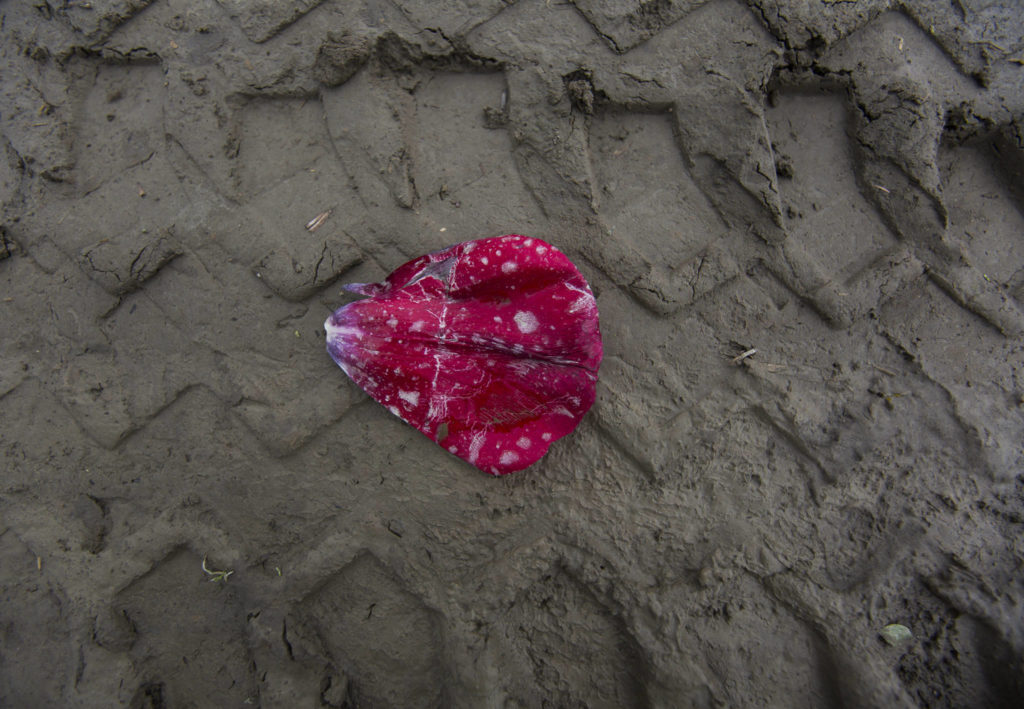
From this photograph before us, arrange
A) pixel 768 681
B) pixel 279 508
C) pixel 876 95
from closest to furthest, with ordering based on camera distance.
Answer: pixel 768 681, pixel 279 508, pixel 876 95

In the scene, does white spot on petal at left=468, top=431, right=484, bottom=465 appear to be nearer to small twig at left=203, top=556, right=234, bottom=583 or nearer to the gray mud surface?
the gray mud surface

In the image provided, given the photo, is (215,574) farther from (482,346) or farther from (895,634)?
(895,634)

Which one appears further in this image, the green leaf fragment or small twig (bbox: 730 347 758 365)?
small twig (bbox: 730 347 758 365)

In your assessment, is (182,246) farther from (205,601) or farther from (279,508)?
(205,601)

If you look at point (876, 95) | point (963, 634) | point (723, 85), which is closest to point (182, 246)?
point (723, 85)

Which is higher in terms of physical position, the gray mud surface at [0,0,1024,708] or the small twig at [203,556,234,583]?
the gray mud surface at [0,0,1024,708]

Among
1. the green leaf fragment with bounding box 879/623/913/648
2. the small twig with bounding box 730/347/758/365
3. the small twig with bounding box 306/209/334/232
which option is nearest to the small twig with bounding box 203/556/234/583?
the small twig with bounding box 306/209/334/232
